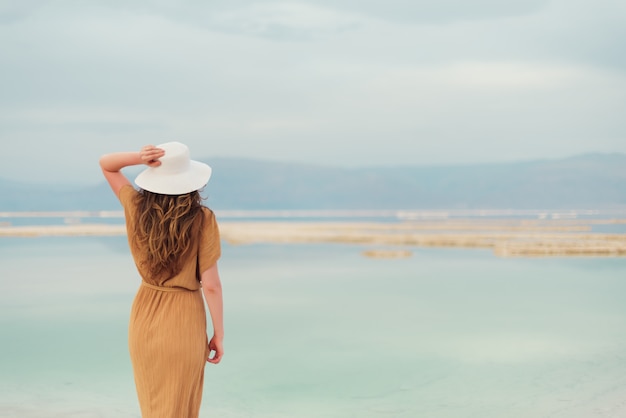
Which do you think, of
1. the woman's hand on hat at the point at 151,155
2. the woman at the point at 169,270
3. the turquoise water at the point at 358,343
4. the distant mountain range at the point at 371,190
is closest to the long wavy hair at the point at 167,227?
the woman at the point at 169,270

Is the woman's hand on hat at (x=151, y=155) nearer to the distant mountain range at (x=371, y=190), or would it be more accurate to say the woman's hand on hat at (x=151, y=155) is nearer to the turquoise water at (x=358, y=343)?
the turquoise water at (x=358, y=343)

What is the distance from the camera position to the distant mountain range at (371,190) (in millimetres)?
156125

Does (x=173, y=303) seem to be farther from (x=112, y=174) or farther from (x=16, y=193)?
(x=16, y=193)

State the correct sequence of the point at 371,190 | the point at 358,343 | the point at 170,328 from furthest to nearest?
the point at 371,190, the point at 358,343, the point at 170,328

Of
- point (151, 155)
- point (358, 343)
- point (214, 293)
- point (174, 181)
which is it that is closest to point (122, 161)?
point (151, 155)

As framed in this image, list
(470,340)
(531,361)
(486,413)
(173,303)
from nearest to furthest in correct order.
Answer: (173,303)
(486,413)
(531,361)
(470,340)

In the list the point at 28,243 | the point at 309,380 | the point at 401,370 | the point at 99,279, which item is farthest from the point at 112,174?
the point at 28,243

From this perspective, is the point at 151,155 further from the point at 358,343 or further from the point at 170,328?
the point at 358,343

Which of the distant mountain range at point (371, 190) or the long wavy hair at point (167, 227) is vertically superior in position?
the long wavy hair at point (167, 227)

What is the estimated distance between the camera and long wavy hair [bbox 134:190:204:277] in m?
2.57

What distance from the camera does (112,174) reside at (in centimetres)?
282

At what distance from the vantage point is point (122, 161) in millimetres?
2760

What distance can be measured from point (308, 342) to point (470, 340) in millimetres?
1825

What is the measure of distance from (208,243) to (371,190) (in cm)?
16946
